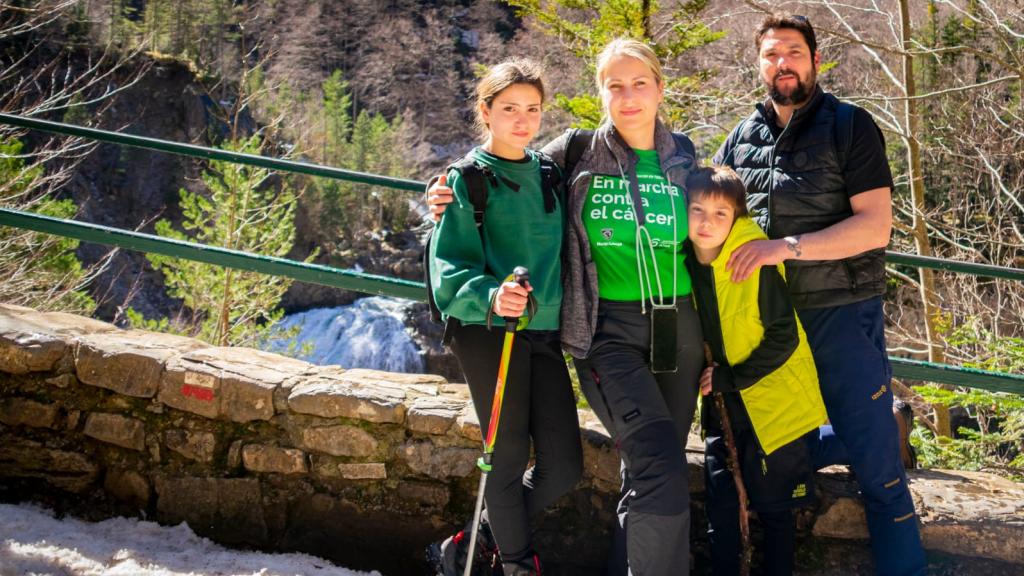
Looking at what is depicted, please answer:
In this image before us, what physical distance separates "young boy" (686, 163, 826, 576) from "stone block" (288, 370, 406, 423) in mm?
1049

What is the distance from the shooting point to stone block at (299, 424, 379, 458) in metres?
2.82

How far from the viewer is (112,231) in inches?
127

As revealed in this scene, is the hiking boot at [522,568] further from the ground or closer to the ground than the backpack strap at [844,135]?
closer to the ground

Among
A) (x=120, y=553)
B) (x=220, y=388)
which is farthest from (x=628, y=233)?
(x=120, y=553)

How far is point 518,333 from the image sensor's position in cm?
227

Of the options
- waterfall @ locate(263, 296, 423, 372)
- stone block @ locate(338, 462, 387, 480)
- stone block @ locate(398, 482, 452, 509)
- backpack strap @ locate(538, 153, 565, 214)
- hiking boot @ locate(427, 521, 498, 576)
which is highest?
backpack strap @ locate(538, 153, 565, 214)

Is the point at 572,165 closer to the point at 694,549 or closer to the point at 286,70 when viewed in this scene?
the point at 694,549

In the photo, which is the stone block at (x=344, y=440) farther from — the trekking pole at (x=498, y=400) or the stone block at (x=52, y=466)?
the stone block at (x=52, y=466)

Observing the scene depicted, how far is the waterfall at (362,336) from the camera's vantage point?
1307 inches

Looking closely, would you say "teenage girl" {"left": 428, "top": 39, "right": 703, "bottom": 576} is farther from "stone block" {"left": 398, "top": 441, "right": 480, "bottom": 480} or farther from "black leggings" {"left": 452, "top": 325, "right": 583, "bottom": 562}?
"stone block" {"left": 398, "top": 441, "right": 480, "bottom": 480}

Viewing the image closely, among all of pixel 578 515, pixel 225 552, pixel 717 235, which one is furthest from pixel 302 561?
pixel 717 235

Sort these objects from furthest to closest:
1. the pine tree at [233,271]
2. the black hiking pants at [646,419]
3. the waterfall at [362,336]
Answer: the waterfall at [362,336] → the pine tree at [233,271] → the black hiking pants at [646,419]

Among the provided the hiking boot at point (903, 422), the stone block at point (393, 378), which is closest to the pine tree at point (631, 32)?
the stone block at point (393, 378)

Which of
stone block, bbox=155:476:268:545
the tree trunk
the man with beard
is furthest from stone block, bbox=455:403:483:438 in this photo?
the tree trunk
